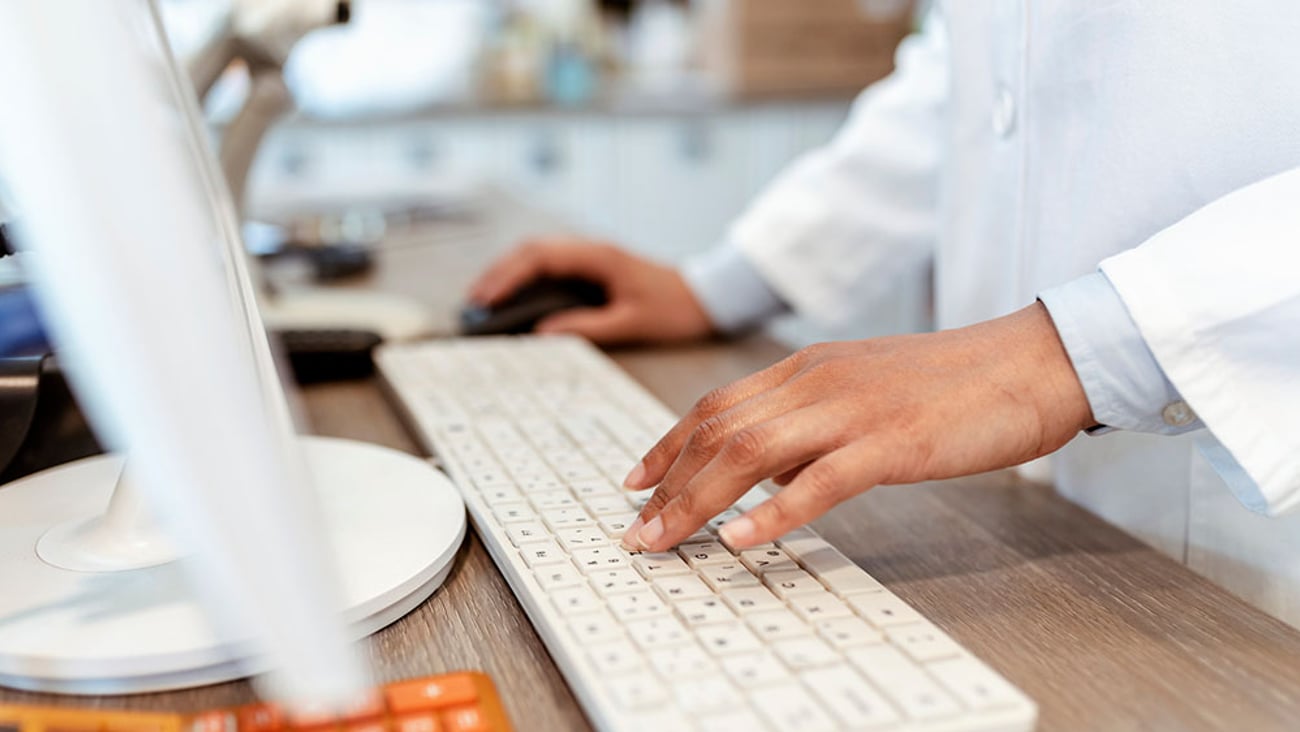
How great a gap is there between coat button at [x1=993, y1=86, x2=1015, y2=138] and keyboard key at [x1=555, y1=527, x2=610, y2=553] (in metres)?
0.38

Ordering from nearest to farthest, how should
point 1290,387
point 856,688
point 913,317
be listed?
point 856,688, point 1290,387, point 913,317

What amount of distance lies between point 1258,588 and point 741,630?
1.08ft

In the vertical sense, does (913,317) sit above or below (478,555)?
below

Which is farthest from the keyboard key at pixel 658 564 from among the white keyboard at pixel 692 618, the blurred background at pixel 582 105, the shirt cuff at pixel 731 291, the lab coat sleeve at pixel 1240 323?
the blurred background at pixel 582 105

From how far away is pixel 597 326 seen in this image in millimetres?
996

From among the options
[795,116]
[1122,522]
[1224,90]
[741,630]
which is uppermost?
[1224,90]

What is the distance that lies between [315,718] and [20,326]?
579 millimetres

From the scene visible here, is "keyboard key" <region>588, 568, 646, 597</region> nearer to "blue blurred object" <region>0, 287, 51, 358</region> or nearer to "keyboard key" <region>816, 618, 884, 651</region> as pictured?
"keyboard key" <region>816, 618, 884, 651</region>

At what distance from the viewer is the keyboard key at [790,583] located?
46 centimetres

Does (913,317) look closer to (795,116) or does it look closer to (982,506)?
(795,116)

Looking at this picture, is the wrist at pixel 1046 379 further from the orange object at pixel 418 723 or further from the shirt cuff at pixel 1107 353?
the orange object at pixel 418 723

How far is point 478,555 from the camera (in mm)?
541

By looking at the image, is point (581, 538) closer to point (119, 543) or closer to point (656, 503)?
point (656, 503)

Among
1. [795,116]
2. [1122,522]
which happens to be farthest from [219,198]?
[795,116]
